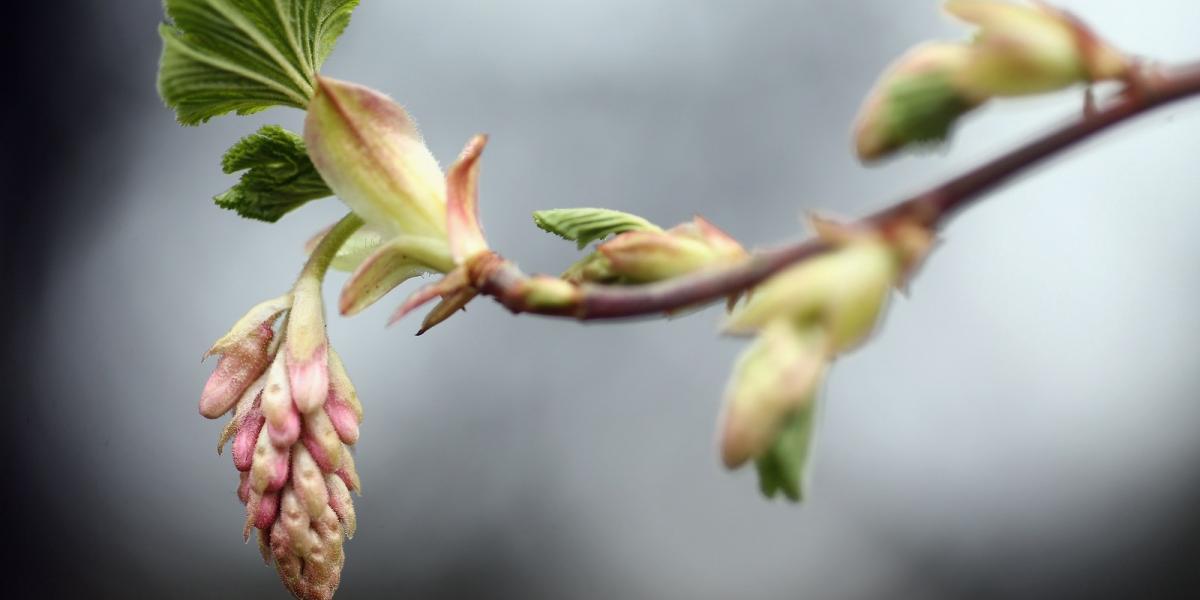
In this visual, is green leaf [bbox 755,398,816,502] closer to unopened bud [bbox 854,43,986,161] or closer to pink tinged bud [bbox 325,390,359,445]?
unopened bud [bbox 854,43,986,161]

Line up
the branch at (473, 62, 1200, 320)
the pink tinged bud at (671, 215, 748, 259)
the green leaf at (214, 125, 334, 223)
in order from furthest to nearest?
the green leaf at (214, 125, 334, 223) → the pink tinged bud at (671, 215, 748, 259) → the branch at (473, 62, 1200, 320)

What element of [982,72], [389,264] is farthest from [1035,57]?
[389,264]

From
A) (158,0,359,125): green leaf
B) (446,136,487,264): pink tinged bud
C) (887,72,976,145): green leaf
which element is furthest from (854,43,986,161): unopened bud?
(158,0,359,125): green leaf

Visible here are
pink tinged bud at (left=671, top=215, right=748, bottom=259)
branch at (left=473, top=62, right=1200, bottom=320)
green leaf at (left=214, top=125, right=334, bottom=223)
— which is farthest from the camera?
green leaf at (left=214, top=125, right=334, bottom=223)

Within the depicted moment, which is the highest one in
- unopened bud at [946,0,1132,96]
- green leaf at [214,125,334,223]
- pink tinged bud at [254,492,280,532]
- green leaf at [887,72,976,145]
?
green leaf at [214,125,334,223]

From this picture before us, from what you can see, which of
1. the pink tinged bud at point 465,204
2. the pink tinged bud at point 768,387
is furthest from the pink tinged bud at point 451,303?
the pink tinged bud at point 768,387

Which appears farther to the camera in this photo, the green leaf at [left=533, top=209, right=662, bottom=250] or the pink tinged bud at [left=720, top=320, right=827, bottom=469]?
the green leaf at [left=533, top=209, right=662, bottom=250]

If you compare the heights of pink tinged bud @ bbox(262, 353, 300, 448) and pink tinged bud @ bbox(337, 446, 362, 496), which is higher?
pink tinged bud @ bbox(262, 353, 300, 448)

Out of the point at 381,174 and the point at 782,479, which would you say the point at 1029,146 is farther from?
the point at 381,174
